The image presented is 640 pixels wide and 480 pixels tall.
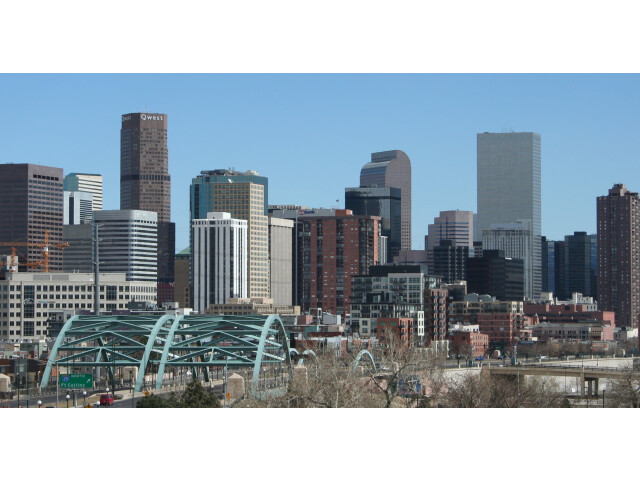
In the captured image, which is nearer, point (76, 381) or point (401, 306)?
point (76, 381)

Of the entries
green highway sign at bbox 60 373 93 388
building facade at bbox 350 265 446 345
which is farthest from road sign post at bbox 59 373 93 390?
building facade at bbox 350 265 446 345

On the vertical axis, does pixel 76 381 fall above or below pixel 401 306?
below

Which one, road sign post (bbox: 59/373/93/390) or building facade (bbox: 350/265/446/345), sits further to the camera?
building facade (bbox: 350/265/446/345)

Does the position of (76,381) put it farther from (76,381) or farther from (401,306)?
(401,306)

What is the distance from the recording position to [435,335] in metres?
190

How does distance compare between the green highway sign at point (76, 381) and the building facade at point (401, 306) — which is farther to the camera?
the building facade at point (401, 306)

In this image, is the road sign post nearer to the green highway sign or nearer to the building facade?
the green highway sign

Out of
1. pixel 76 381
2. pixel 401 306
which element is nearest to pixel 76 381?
pixel 76 381

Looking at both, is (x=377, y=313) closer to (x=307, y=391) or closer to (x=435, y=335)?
(x=435, y=335)

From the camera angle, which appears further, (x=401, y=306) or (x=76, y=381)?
(x=401, y=306)

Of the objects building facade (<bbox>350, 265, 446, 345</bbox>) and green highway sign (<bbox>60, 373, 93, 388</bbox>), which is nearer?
green highway sign (<bbox>60, 373, 93, 388</bbox>)

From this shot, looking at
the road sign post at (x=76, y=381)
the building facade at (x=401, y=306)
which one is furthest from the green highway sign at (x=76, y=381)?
the building facade at (x=401, y=306)

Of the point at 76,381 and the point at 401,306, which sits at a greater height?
the point at 401,306

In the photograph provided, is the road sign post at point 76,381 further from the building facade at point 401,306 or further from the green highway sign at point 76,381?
the building facade at point 401,306
